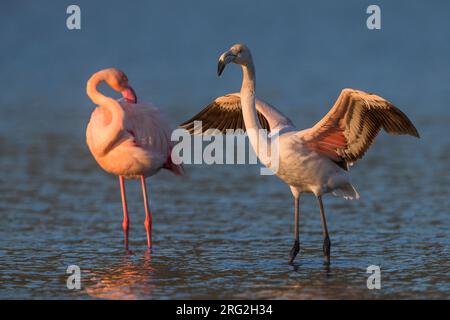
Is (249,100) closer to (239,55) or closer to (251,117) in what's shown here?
(251,117)

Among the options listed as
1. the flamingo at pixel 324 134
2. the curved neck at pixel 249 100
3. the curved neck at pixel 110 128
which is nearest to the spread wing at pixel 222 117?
the flamingo at pixel 324 134

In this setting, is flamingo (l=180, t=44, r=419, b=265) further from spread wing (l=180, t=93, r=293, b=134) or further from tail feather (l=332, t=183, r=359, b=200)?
spread wing (l=180, t=93, r=293, b=134)

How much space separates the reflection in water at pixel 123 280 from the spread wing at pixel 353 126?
6.11ft

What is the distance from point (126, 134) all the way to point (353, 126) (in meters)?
2.16

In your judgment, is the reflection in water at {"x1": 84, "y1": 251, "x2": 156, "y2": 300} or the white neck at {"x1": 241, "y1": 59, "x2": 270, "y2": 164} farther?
the white neck at {"x1": 241, "y1": 59, "x2": 270, "y2": 164}

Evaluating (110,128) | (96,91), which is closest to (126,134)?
(110,128)

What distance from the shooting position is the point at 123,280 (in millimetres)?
8562

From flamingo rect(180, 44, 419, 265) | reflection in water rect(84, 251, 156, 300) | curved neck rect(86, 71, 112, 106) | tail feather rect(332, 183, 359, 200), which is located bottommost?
reflection in water rect(84, 251, 156, 300)

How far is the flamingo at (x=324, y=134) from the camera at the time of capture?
905cm

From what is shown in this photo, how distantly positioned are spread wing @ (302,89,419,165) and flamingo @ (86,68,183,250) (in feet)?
5.23

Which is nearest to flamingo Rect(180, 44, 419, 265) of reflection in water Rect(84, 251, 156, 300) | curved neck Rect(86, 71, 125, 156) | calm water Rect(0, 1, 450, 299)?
calm water Rect(0, 1, 450, 299)

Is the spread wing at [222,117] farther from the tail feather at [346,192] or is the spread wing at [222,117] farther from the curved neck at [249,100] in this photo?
the curved neck at [249,100]

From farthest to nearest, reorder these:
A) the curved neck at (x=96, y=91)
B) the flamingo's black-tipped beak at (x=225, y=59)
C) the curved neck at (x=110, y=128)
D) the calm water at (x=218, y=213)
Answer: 1. the curved neck at (x=96, y=91)
2. the curved neck at (x=110, y=128)
3. the flamingo's black-tipped beak at (x=225, y=59)
4. the calm water at (x=218, y=213)

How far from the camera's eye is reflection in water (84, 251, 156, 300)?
807 centimetres
